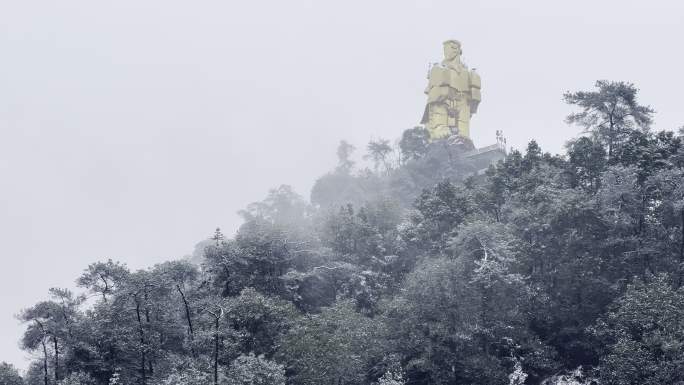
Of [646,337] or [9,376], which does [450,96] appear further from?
[9,376]

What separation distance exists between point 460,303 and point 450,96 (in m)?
45.8

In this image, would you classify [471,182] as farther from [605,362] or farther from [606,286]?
[605,362]

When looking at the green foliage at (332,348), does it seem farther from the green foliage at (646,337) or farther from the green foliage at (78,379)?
the green foliage at (646,337)

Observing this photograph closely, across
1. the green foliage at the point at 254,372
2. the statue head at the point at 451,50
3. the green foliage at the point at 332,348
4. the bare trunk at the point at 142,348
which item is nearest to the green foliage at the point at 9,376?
the bare trunk at the point at 142,348

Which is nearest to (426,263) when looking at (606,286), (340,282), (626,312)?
(340,282)

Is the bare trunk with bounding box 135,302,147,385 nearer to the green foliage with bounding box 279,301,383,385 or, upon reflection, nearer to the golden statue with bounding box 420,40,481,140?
the green foliage with bounding box 279,301,383,385

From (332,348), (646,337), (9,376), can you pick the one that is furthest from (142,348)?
(646,337)

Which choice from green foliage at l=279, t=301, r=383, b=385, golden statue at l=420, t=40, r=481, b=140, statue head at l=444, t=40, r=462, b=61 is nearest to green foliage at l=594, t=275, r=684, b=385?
green foliage at l=279, t=301, r=383, b=385

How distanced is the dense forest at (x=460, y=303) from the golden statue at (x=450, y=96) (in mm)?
33626

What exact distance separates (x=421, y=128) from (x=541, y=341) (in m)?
42.5

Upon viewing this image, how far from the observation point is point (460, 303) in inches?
1273

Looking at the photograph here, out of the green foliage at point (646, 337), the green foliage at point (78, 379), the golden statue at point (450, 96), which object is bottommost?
the green foliage at point (646, 337)

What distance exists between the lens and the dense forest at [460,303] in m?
29.8

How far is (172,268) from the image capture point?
3797 centimetres
